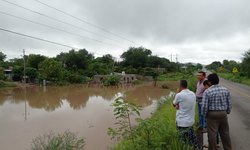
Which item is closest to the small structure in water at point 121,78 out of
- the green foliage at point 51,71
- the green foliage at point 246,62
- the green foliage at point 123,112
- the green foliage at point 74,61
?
the green foliage at point 51,71

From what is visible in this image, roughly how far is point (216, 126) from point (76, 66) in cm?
5113

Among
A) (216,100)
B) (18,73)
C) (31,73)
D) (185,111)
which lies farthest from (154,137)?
(18,73)

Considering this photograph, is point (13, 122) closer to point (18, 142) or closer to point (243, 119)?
point (18, 142)

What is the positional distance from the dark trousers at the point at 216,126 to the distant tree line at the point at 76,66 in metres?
37.9

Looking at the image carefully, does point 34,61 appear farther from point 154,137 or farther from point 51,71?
point 154,137

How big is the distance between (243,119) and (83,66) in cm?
4807

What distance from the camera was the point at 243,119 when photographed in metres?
9.68

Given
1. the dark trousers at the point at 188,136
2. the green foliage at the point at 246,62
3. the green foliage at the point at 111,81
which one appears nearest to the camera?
the dark trousers at the point at 188,136

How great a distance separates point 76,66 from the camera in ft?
180

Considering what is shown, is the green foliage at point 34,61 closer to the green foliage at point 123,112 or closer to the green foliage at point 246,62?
the green foliage at point 246,62

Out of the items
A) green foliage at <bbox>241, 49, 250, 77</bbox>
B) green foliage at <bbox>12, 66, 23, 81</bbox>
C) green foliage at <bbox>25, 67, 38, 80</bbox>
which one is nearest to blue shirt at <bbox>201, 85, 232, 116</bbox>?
green foliage at <bbox>241, 49, 250, 77</bbox>

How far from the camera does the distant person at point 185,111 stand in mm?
5086

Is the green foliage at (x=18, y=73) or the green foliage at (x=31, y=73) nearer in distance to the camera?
the green foliage at (x=31, y=73)

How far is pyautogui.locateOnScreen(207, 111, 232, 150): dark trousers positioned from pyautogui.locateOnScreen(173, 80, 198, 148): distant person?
0.34 m
